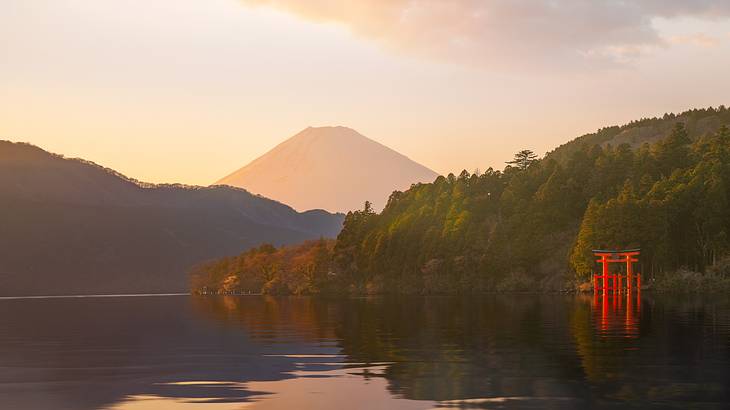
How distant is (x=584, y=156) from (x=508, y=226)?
25699mm

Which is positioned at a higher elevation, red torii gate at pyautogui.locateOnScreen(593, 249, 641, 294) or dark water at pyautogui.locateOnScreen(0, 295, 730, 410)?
red torii gate at pyautogui.locateOnScreen(593, 249, 641, 294)

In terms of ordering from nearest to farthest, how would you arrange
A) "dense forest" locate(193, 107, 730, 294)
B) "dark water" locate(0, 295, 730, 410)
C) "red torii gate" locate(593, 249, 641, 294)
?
"dark water" locate(0, 295, 730, 410) → "red torii gate" locate(593, 249, 641, 294) → "dense forest" locate(193, 107, 730, 294)

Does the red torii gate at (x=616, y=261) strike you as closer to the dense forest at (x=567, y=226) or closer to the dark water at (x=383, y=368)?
the dense forest at (x=567, y=226)

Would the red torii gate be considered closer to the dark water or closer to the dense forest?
the dense forest

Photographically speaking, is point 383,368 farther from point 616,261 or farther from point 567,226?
point 567,226

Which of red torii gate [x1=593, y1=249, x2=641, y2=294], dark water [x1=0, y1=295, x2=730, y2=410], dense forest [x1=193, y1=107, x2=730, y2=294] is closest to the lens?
dark water [x1=0, y1=295, x2=730, y2=410]

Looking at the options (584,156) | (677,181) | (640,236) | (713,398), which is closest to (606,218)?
(640,236)

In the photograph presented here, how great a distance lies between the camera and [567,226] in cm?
17350

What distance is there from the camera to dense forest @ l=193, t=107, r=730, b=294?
139875mm

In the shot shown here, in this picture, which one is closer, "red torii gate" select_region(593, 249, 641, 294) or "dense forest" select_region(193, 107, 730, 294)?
"red torii gate" select_region(593, 249, 641, 294)

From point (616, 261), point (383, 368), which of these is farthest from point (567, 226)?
point (383, 368)

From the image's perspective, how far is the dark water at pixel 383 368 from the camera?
2462 cm

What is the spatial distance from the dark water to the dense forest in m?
86.1

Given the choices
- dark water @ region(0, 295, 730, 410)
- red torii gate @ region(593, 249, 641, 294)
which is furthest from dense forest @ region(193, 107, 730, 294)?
dark water @ region(0, 295, 730, 410)
